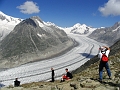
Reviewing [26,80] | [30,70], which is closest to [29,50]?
[30,70]

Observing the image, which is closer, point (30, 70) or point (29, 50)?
point (30, 70)

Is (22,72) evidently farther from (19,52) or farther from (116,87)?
(116,87)

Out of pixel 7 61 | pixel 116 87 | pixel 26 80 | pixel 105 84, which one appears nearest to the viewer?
pixel 116 87

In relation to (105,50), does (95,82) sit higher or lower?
lower

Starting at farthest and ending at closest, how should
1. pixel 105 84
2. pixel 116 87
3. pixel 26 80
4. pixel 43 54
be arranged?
pixel 43 54 → pixel 26 80 → pixel 105 84 → pixel 116 87

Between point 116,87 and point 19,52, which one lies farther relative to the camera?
point 19,52

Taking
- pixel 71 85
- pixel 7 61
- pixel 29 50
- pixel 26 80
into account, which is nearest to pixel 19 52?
pixel 29 50

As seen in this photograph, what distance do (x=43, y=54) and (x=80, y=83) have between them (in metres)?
163

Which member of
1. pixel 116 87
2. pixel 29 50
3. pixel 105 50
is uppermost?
pixel 29 50

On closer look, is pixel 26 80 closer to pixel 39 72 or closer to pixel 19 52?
pixel 39 72

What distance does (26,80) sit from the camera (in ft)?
340

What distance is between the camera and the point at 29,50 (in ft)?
618

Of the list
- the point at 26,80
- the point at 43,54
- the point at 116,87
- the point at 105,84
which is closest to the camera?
the point at 116,87

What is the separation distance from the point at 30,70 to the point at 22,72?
19.3ft
